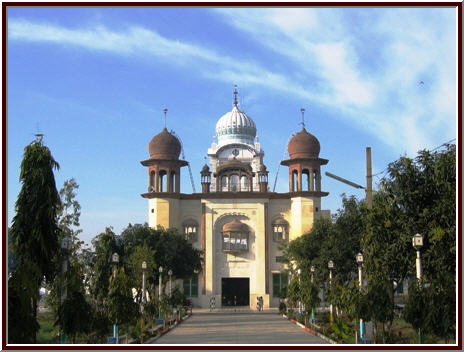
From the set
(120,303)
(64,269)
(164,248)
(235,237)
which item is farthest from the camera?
(235,237)

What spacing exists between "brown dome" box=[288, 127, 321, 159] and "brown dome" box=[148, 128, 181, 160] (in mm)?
11159

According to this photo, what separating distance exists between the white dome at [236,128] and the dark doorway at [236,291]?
23.5 m

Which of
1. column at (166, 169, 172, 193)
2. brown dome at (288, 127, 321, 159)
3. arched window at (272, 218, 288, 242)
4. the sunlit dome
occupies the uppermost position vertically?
the sunlit dome

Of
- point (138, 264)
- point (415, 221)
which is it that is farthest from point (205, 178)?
point (415, 221)

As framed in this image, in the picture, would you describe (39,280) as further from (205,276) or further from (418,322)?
(205,276)

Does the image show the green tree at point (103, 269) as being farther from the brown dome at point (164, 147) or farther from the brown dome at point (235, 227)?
the brown dome at point (164, 147)

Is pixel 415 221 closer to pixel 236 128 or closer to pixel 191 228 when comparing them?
pixel 191 228

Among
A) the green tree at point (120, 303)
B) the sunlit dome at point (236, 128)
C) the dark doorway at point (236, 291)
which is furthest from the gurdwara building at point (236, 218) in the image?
the green tree at point (120, 303)

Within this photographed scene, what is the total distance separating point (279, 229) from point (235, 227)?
4.37m

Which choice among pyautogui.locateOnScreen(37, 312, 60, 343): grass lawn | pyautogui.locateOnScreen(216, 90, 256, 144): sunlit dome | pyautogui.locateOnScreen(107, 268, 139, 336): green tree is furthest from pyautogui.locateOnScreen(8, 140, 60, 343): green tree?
pyautogui.locateOnScreen(216, 90, 256, 144): sunlit dome

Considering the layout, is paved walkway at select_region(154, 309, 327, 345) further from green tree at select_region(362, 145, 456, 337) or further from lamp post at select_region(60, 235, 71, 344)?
lamp post at select_region(60, 235, 71, 344)

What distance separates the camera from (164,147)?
6931 centimetres

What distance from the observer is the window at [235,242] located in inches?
2633

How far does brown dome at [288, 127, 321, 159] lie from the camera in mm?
68000
